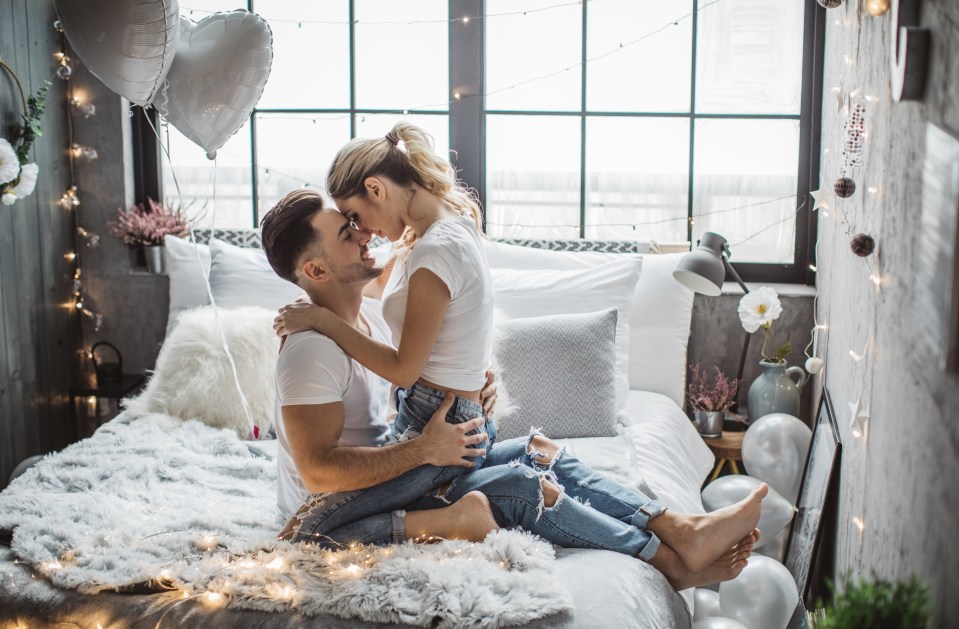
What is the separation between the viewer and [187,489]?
7.32 feet

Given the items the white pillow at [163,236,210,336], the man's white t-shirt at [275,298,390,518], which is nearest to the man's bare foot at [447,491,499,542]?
the man's white t-shirt at [275,298,390,518]

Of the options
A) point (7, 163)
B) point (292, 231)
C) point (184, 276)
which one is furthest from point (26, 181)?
point (292, 231)

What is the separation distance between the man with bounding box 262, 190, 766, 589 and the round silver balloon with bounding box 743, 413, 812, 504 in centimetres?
81

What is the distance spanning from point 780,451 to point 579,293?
2.69 feet

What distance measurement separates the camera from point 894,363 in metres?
1.46

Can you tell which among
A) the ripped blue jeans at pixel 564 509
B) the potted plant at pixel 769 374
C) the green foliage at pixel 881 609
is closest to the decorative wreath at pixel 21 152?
the ripped blue jeans at pixel 564 509

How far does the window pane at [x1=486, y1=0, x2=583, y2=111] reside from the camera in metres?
3.45

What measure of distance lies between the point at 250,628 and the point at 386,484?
399 mm

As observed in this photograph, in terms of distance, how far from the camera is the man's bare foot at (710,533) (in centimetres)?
186

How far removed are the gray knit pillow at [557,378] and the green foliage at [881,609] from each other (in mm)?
1664

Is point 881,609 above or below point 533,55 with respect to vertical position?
below

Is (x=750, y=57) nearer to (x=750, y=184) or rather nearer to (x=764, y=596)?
(x=750, y=184)

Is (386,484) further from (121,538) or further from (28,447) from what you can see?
(28,447)

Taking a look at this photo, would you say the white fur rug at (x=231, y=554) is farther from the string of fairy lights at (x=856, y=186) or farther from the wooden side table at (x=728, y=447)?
the wooden side table at (x=728, y=447)
